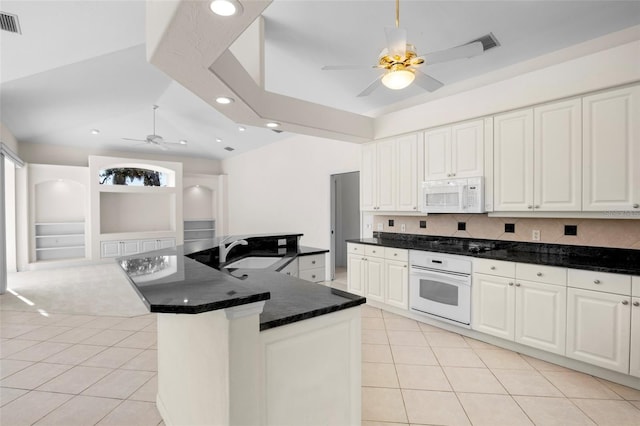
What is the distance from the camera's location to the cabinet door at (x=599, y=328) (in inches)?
94.3

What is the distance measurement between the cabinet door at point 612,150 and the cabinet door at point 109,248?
Answer: 9458 mm

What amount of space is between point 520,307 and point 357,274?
6.86 feet

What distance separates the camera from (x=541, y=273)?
2.79 metres

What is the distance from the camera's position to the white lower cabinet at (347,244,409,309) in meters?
3.97

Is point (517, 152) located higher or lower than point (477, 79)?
lower

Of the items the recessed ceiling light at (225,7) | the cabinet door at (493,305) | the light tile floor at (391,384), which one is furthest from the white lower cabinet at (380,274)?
the recessed ceiling light at (225,7)

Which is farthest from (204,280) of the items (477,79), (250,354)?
(477,79)

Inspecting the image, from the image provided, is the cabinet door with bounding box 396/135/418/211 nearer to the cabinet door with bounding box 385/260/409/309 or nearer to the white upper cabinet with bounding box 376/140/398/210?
the white upper cabinet with bounding box 376/140/398/210

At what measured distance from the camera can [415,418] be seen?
2.09 m

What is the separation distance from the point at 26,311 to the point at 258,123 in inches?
162

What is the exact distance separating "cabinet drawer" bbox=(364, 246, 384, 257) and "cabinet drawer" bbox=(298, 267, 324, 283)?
766 mm

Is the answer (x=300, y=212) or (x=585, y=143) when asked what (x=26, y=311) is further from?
(x=585, y=143)

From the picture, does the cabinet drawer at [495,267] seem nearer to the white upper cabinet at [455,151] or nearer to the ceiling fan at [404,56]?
the white upper cabinet at [455,151]

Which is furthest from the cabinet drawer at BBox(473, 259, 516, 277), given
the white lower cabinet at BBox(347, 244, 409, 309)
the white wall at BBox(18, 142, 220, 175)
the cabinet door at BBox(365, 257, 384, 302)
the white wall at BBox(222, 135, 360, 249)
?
the white wall at BBox(18, 142, 220, 175)
